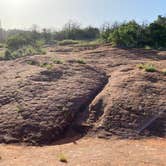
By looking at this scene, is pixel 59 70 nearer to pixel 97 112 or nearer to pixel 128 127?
pixel 97 112

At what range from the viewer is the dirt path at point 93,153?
10.5m

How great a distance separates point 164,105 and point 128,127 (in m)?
2.11

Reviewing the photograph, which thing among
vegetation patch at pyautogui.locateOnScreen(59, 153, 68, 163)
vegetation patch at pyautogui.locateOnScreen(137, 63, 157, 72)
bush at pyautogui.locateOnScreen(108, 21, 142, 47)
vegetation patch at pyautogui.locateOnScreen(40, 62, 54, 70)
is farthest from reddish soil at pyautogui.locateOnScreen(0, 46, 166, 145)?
bush at pyautogui.locateOnScreen(108, 21, 142, 47)

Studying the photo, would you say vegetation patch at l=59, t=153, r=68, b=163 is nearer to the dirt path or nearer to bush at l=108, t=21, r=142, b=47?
the dirt path

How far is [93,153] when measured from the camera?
11336 millimetres

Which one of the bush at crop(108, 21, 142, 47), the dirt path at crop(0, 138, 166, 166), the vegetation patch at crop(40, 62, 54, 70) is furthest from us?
the bush at crop(108, 21, 142, 47)

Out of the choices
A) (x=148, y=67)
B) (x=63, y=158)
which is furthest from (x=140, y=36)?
(x=63, y=158)

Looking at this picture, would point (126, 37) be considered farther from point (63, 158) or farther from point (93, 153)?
point (63, 158)

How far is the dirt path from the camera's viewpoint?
10516 millimetres

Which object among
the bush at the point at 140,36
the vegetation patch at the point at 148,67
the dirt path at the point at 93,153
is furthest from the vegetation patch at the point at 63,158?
the bush at the point at 140,36

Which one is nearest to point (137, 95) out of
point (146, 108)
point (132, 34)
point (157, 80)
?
point (146, 108)

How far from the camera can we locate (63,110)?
14.9 meters

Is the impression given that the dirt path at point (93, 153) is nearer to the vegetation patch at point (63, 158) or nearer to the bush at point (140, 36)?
the vegetation patch at point (63, 158)

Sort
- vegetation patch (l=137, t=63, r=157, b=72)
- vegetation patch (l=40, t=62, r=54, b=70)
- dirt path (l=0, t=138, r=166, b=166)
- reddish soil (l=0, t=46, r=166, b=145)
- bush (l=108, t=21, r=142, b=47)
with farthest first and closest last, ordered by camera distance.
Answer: bush (l=108, t=21, r=142, b=47) → vegetation patch (l=40, t=62, r=54, b=70) → vegetation patch (l=137, t=63, r=157, b=72) → reddish soil (l=0, t=46, r=166, b=145) → dirt path (l=0, t=138, r=166, b=166)
